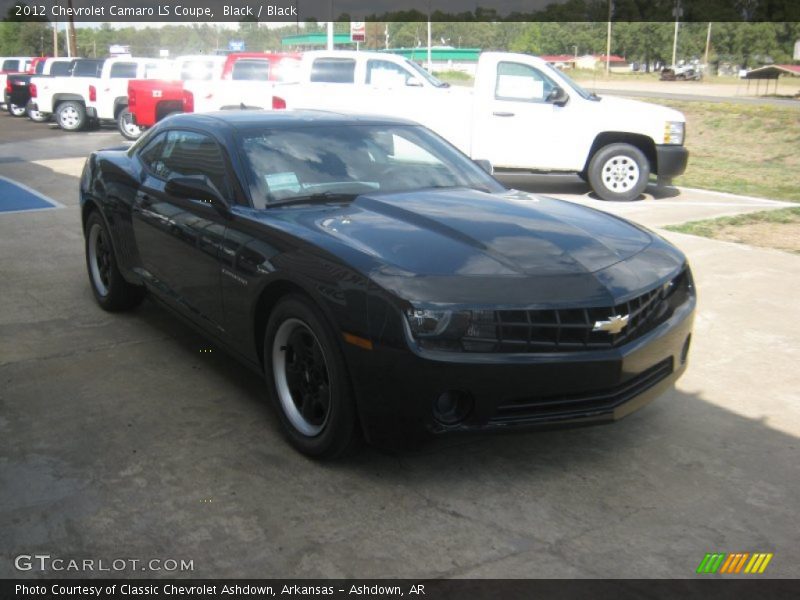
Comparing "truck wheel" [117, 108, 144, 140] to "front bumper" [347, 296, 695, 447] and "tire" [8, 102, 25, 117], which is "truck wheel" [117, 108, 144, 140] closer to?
"tire" [8, 102, 25, 117]

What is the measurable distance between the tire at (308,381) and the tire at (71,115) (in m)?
21.6

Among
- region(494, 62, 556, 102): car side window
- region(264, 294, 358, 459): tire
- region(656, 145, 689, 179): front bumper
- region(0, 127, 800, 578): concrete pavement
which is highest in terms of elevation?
region(494, 62, 556, 102): car side window

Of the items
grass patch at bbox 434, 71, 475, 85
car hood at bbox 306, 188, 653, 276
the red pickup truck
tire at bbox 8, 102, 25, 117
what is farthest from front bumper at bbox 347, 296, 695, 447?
grass patch at bbox 434, 71, 475, 85

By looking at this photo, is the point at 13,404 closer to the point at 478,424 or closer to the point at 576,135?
the point at 478,424

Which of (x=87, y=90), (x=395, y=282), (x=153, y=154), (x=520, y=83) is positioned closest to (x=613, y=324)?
(x=395, y=282)

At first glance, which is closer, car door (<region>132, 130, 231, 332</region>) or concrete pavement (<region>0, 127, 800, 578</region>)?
concrete pavement (<region>0, 127, 800, 578</region>)

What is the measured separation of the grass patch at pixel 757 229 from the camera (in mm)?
8688

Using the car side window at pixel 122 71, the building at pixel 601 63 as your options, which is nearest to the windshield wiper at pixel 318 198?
the car side window at pixel 122 71

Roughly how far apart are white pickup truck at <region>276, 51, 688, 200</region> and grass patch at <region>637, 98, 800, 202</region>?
6.81 ft

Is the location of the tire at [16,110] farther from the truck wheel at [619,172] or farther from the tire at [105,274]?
the tire at [105,274]

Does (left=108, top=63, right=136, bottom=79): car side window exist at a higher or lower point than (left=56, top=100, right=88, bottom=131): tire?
higher

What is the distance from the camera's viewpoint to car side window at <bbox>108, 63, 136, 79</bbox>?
22.0 metres

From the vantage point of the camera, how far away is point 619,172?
1171 centimetres

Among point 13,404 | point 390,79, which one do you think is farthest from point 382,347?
point 390,79
